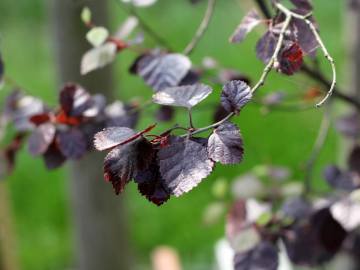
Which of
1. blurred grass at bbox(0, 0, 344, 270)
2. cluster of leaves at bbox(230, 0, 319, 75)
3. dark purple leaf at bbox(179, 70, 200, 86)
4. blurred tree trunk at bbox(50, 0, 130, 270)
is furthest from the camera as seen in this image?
blurred grass at bbox(0, 0, 344, 270)

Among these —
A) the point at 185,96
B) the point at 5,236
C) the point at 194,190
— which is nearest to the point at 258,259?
the point at 185,96

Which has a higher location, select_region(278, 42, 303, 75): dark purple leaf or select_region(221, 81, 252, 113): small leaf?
select_region(221, 81, 252, 113): small leaf


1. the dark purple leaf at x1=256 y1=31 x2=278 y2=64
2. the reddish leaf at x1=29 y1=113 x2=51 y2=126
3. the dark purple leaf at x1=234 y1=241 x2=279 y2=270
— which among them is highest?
the dark purple leaf at x1=256 y1=31 x2=278 y2=64

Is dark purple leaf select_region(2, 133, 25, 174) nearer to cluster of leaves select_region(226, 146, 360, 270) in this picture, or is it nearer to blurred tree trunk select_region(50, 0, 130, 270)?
blurred tree trunk select_region(50, 0, 130, 270)

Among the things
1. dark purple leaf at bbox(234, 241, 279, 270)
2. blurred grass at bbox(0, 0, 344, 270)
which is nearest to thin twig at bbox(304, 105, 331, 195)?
dark purple leaf at bbox(234, 241, 279, 270)

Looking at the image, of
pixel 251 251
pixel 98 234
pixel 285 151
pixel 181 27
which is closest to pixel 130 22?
pixel 251 251

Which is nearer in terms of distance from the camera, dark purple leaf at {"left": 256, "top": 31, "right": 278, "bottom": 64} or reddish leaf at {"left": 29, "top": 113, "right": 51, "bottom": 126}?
dark purple leaf at {"left": 256, "top": 31, "right": 278, "bottom": 64}

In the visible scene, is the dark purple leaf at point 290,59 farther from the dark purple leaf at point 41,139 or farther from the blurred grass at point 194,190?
the blurred grass at point 194,190

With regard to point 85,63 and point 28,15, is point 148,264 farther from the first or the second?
point 28,15

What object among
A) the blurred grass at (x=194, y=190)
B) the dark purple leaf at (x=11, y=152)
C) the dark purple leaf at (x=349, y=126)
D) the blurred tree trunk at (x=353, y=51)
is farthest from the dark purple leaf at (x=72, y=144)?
the blurred grass at (x=194, y=190)
